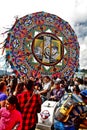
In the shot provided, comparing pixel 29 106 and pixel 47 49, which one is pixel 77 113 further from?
pixel 47 49

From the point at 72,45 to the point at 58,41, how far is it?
0.98 meters

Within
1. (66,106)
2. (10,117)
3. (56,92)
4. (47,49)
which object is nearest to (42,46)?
(47,49)

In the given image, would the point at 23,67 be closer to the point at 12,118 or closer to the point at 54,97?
the point at 54,97

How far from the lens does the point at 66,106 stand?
4.92m

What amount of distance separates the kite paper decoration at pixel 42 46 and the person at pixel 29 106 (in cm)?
897

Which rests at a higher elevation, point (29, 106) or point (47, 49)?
point (47, 49)

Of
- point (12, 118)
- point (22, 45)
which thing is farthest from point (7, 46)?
point (12, 118)

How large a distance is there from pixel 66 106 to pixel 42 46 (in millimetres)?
11216

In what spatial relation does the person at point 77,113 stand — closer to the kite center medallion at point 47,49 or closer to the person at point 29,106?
the person at point 29,106

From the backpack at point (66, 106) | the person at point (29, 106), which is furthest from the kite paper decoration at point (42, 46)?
the backpack at point (66, 106)

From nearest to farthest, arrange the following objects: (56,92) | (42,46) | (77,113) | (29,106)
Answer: (77,113) → (29,106) → (56,92) → (42,46)

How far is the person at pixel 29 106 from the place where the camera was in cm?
616

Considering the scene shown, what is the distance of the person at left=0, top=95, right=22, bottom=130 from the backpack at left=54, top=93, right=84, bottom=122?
573 millimetres

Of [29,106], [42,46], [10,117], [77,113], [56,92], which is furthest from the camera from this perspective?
[42,46]
